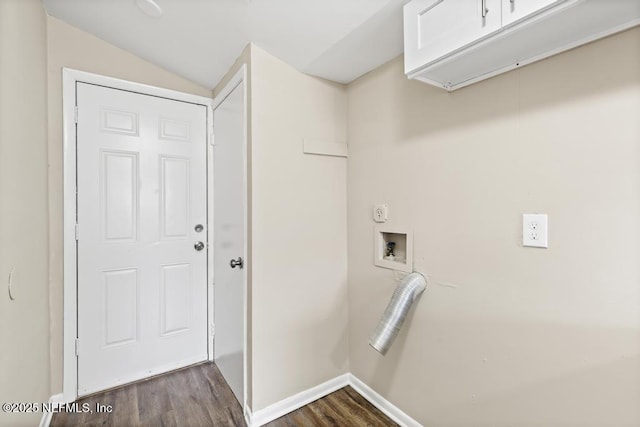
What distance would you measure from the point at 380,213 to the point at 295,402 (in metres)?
1.30

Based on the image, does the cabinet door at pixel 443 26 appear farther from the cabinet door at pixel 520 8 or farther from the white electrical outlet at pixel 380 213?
the white electrical outlet at pixel 380 213

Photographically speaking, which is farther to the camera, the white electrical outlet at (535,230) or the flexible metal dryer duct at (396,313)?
the flexible metal dryer duct at (396,313)

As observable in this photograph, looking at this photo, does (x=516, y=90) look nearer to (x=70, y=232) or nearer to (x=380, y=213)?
(x=380, y=213)

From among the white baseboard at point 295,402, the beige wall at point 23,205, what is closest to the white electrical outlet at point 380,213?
the white baseboard at point 295,402

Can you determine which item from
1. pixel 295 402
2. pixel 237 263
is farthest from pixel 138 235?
pixel 295 402

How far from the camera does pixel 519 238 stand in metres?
1.19

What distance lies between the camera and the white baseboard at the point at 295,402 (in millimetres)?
1710

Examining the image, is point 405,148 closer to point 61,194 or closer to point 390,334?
point 390,334

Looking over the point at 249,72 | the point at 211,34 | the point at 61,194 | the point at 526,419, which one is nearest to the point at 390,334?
the point at 526,419

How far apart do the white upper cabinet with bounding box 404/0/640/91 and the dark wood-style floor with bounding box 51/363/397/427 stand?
1.87 metres

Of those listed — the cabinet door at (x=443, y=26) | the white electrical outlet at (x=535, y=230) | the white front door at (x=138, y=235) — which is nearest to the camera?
the cabinet door at (x=443, y=26)

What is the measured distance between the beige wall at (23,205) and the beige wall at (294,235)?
983mm

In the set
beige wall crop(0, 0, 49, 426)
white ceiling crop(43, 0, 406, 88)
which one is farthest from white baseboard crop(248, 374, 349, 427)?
white ceiling crop(43, 0, 406, 88)

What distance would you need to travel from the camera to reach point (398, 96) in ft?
5.56
